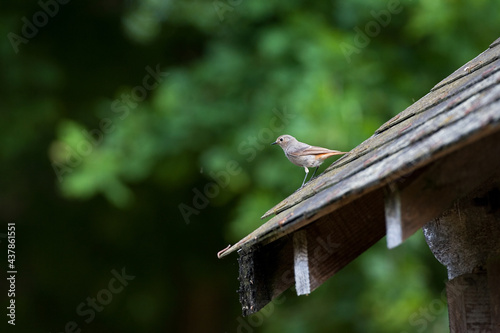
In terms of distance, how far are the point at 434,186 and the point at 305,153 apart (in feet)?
13.5

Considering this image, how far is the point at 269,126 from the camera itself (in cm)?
742

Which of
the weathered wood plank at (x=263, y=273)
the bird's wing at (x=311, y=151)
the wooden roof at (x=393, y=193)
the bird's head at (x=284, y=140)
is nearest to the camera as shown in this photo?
the wooden roof at (x=393, y=193)

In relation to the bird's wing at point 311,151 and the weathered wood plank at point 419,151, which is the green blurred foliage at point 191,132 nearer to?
the bird's wing at point 311,151

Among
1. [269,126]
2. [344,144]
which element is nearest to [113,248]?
[269,126]

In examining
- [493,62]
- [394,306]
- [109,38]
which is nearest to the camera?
[493,62]

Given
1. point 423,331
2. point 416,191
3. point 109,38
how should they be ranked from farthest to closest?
point 109,38 → point 423,331 → point 416,191

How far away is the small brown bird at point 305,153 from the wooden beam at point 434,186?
3.69 m

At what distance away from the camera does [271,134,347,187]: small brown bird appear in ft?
20.0

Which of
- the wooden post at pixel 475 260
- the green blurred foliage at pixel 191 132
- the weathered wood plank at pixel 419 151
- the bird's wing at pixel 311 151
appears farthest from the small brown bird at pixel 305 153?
the weathered wood plank at pixel 419 151

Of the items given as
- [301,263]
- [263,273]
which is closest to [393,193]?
[301,263]

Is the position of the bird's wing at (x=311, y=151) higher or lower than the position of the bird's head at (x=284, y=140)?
lower

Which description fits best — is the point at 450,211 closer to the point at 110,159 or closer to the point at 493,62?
the point at 493,62

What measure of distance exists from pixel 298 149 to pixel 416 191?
4.31m

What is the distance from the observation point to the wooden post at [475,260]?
8.88ft
